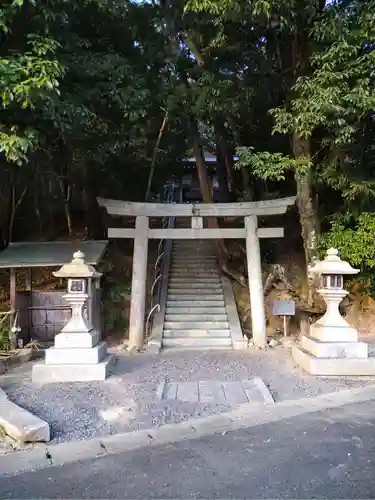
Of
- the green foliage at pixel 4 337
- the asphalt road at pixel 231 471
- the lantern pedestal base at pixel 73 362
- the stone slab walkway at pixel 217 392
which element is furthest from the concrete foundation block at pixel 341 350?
the green foliage at pixel 4 337

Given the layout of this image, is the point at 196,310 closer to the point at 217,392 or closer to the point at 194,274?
the point at 194,274

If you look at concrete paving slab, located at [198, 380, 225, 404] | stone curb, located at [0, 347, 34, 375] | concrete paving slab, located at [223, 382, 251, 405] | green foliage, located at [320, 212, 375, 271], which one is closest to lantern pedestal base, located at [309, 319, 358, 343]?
concrete paving slab, located at [223, 382, 251, 405]

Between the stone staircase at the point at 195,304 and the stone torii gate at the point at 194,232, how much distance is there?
790 millimetres

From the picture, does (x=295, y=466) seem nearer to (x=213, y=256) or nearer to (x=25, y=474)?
(x=25, y=474)

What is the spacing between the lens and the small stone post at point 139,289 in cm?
929

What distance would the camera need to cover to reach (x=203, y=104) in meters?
8.91

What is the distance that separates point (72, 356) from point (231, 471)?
11.2ft

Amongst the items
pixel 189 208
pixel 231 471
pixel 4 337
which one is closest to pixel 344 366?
pixel 231 471

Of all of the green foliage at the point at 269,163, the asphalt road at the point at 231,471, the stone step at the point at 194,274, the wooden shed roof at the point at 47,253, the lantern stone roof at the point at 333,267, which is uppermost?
the green foliage at the point at 269,163

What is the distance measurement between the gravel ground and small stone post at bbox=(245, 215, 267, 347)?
122cm

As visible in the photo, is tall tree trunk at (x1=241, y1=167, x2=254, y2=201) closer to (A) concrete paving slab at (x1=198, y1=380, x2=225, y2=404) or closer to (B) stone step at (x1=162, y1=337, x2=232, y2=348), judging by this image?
(B) stone step at (x1=162, y1=337, x2=232, y2=348)

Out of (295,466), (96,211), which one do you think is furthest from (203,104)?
(295,466)

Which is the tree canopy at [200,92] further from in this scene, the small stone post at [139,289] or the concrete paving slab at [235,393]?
the concrete paving slab at [235,393]

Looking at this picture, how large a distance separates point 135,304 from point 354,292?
19.3 ft
